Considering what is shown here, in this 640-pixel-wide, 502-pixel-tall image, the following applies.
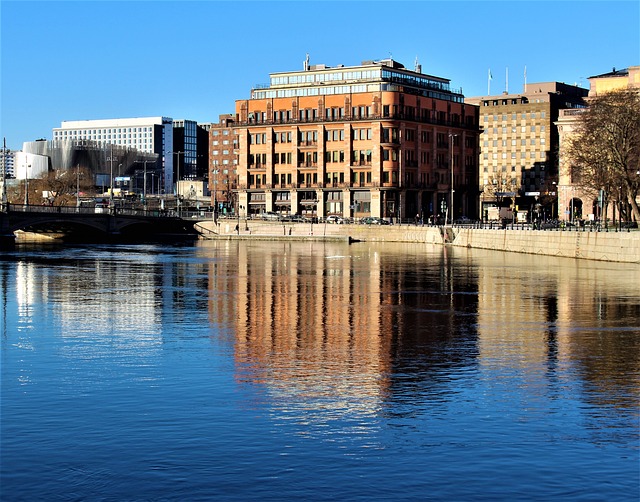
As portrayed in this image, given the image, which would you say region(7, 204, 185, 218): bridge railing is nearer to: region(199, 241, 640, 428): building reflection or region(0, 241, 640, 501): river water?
region(199, 241, 640, 428): building reflection

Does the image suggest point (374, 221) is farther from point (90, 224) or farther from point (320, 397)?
point (320, 397)

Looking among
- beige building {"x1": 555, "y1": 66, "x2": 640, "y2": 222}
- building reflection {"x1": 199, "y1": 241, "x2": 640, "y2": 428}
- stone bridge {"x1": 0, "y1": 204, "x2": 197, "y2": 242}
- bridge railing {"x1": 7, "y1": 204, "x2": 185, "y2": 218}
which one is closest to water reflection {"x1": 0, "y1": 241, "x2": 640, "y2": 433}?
building reflection {"x1": 199, "y1": 241, "x2": 640, "y2": 428}

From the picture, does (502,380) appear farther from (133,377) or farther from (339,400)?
(133,377)

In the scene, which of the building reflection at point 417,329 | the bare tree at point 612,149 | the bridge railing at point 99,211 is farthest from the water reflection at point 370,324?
the bridge railing at point 99,211

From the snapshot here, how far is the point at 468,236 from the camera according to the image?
14338 cm

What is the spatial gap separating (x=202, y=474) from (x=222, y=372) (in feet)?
38.7

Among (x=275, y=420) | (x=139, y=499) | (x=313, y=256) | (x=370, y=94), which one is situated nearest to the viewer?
(x=139, y=499)

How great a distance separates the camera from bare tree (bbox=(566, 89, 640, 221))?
4395 inches

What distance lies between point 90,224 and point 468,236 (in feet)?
197

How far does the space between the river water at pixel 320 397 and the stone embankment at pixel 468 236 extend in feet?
123

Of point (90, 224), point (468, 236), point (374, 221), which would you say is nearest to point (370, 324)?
point (468, 236)

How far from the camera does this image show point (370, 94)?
19375 cm

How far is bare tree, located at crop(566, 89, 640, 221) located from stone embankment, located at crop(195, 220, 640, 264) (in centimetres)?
887

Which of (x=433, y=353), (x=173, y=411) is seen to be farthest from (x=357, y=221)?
(x=173, y=411)
